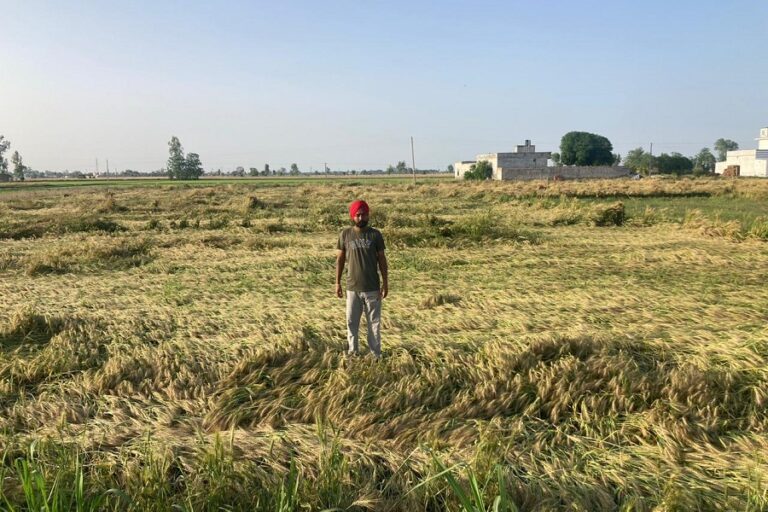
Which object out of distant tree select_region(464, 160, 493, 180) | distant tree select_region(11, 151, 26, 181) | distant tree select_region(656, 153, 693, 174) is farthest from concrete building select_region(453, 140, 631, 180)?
distant tree select_region(11, 151, 26, 181)

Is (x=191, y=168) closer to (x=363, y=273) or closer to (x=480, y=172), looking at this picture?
→ (x=480, y=172)

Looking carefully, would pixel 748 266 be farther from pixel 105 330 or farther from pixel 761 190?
pixel 761 190

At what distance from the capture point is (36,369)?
5.36 m

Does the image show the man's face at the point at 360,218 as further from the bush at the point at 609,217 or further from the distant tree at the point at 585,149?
the distant tree at the point at 585,149

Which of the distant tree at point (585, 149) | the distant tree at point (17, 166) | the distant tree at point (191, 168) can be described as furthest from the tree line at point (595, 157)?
the distant tree at point (17, 166)

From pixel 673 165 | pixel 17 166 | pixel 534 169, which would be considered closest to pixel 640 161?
pixel 673 165

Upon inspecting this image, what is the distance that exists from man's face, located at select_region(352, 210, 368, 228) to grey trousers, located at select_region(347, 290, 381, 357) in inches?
30.6

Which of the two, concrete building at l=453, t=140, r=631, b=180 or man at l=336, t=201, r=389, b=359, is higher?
concrete building at l=453, t=140, r=631, b=180

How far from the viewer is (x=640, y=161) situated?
131m

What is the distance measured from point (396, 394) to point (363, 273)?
58.1 inches

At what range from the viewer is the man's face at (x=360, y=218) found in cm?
552

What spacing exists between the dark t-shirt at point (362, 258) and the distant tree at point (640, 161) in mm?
108957

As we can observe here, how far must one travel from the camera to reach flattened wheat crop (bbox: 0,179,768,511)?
338cm

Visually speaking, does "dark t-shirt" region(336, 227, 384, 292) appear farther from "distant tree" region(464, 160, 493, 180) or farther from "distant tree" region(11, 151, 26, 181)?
"distant tree" region(11, 151, 26, 181)
